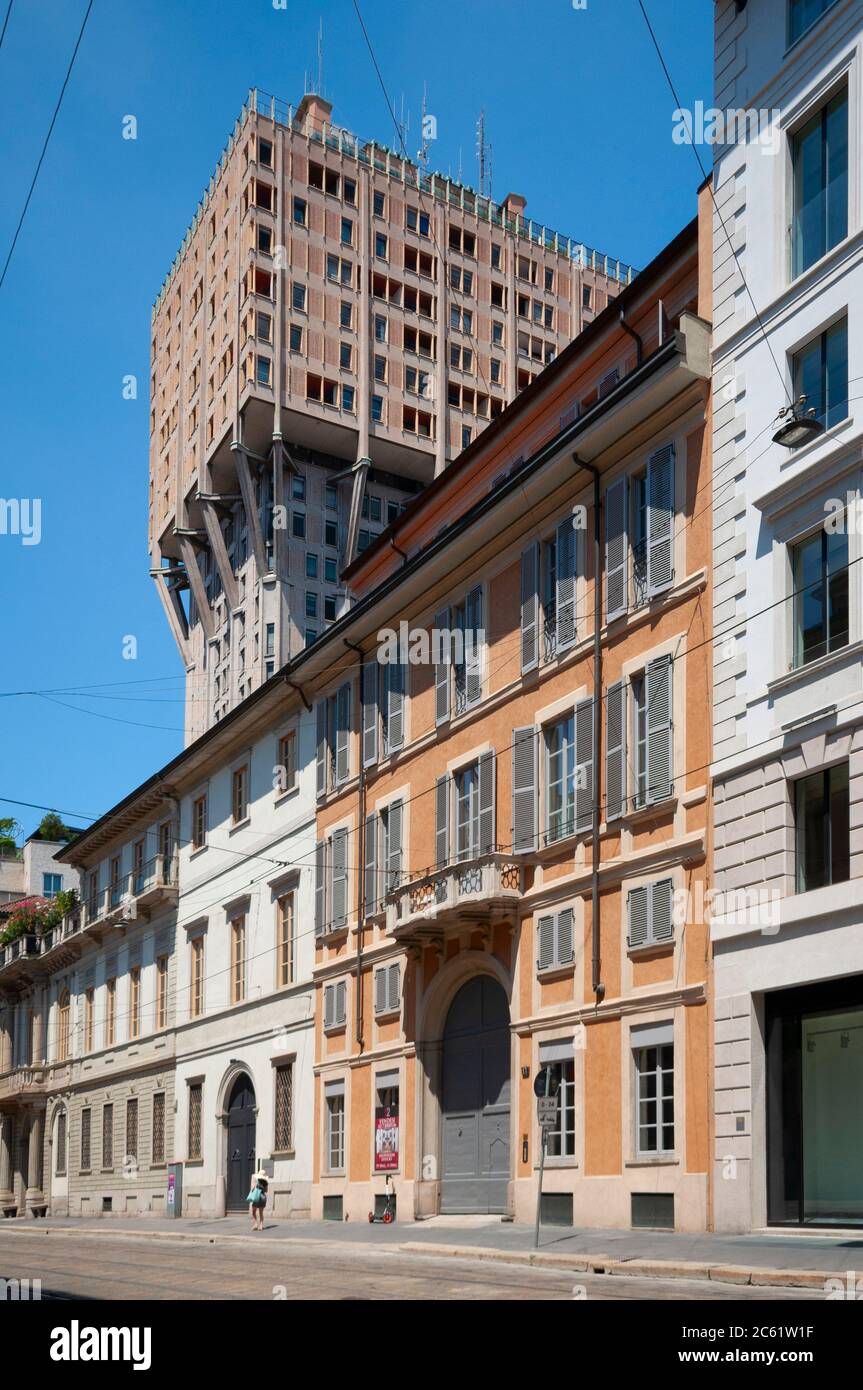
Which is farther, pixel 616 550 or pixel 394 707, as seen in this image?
pixel 394 707

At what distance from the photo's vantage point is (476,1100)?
31.0m

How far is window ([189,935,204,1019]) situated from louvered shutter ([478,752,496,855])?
17834mm

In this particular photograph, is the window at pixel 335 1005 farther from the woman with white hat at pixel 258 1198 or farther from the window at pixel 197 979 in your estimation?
the window at pixel 197 979

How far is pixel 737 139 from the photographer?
25609mm

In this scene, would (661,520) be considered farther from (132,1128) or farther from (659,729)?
(132,1128)

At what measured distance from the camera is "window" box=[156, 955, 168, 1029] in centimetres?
4959

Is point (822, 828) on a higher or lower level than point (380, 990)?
higher

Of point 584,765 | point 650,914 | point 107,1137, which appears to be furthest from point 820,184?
point 107,1137

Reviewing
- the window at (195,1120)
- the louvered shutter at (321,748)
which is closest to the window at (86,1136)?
the window at (195,1120)

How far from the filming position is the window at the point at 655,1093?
24.6 metres

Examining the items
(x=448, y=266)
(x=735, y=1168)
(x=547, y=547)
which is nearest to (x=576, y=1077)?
(x=735, y=1168)

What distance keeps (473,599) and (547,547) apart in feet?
9.26

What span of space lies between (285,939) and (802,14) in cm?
2440
